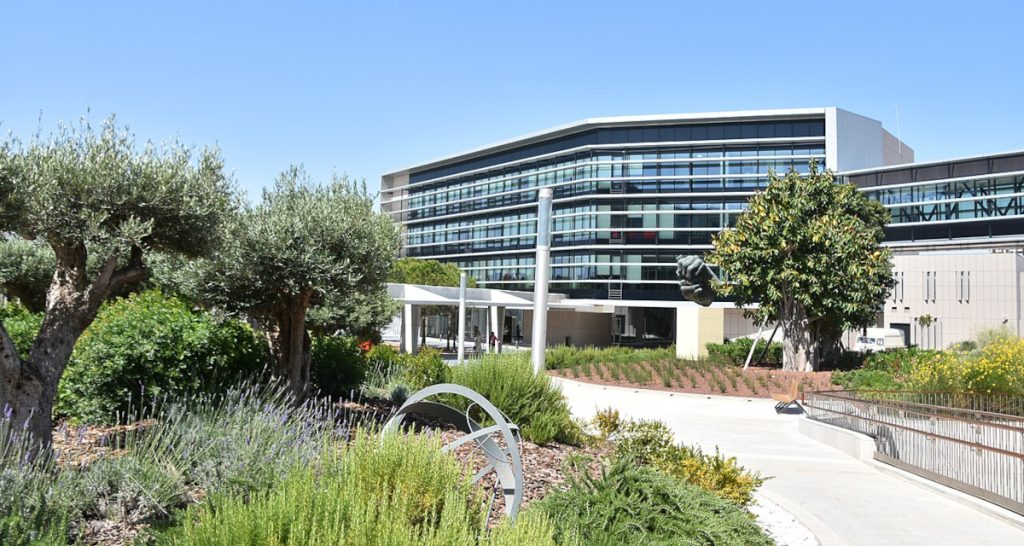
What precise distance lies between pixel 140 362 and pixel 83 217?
2668 millimetres

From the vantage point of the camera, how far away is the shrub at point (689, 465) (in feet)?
22.2

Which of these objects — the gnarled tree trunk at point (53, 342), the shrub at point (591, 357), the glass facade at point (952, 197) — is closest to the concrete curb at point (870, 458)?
the gnarled tree trunk at point (53, 342)

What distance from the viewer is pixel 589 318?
6650 centimetres

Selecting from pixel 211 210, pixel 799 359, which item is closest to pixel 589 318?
pixel 799 359

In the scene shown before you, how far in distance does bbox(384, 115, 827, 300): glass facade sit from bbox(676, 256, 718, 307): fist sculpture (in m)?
31.9

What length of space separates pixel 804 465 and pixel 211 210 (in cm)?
938

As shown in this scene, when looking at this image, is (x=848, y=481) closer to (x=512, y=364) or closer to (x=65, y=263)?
(x=512, y=364)

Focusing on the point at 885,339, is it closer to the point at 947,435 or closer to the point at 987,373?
the point at 987,373

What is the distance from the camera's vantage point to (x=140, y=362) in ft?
29.4

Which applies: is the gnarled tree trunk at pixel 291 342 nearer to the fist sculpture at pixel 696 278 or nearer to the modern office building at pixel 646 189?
the fist sculpture at pixel 696 278

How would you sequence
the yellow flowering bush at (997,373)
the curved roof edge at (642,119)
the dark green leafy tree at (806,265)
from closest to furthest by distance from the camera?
the yellow flowering bush at (997,373)
the dark green leafy tree at (806,265)
the curved roof edge at (642,119)

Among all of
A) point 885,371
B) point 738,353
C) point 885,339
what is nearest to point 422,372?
point 885,371

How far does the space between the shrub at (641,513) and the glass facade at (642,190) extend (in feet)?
183

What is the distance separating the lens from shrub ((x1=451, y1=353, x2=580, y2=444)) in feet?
28.6
